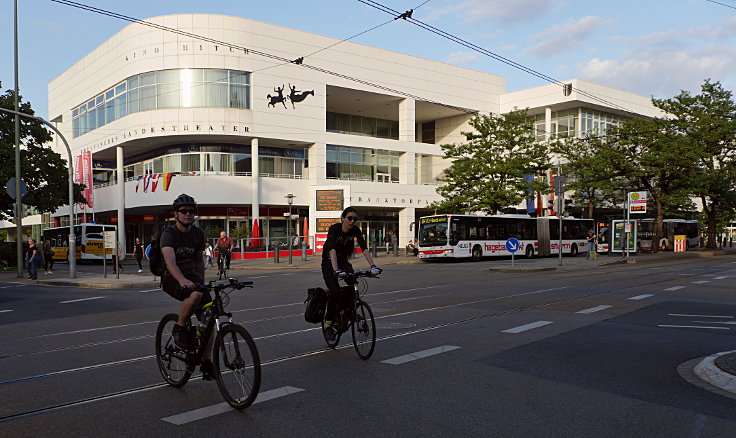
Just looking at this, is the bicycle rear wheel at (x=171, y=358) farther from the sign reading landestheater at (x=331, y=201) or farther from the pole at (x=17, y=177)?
the sign reading landestheater at (x=331, y=201)

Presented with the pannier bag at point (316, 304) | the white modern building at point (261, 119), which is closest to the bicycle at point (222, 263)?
the pannier bag at point (316, 304)

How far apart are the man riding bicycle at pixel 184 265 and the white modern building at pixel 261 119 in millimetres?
32951

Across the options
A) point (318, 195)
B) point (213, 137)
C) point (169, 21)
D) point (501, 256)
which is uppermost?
point (169, 21)

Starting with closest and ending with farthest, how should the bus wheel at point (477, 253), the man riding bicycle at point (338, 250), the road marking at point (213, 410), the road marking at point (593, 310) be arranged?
the road marking at point (213, 410) < the man riding bicycle at point (338, 250) < the road marking at point (593, 310) < the bus wheel at point (477, 253)

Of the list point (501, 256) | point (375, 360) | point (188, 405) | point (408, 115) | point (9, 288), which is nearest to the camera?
point (188, 405)

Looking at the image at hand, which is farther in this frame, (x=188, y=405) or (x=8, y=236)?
(x=8, y=236)

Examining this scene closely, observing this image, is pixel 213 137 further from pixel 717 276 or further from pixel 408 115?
pixel 717 276

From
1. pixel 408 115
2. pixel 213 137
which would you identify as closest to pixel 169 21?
pixel 213 137

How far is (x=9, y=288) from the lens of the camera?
769 inches

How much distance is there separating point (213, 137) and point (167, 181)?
→ 4844mm

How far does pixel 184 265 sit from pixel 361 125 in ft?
167

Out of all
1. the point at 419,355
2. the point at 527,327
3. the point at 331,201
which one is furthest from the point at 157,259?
the point at 331,201

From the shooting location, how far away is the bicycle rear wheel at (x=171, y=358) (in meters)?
5.58

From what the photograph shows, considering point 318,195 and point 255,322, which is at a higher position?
point 318,195
